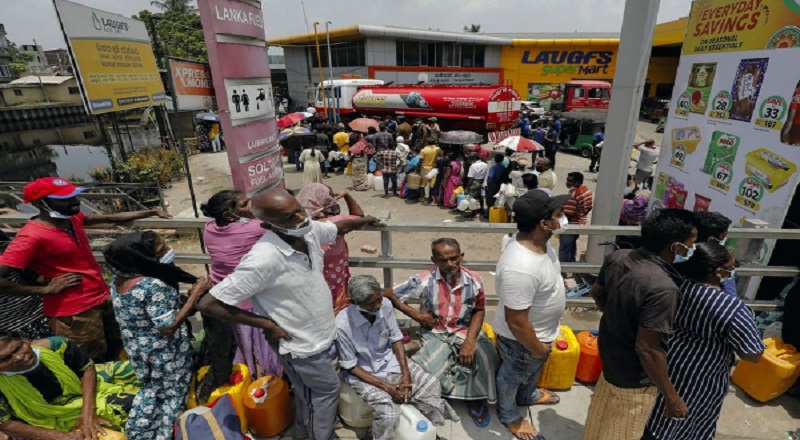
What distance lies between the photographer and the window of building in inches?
1101

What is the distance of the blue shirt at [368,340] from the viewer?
8.51ft

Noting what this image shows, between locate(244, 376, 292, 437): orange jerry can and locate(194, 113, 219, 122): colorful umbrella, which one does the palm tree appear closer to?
locate(194, 113, 219, 122): colorful umbrella

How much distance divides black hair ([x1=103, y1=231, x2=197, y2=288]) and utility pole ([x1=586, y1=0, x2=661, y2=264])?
14.2 ft

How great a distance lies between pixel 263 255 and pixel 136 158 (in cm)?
1132

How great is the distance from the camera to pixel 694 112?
5168mm

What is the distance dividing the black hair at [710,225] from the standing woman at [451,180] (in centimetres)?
658

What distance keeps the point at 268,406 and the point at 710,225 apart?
3.25 m

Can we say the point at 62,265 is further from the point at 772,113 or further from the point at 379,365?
Answer: the point at 772,113

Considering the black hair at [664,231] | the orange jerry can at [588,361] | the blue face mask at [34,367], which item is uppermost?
the black hair at [664,231]

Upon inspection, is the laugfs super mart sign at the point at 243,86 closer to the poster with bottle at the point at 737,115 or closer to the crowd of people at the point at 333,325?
the crowd of people at the point at 333,325

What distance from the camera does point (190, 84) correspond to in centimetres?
392

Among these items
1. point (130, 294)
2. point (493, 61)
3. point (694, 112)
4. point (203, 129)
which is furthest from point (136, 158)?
point (493, 61)

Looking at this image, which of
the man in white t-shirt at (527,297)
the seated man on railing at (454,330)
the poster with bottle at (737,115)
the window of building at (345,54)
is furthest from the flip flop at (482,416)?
the window of building at (345,54)

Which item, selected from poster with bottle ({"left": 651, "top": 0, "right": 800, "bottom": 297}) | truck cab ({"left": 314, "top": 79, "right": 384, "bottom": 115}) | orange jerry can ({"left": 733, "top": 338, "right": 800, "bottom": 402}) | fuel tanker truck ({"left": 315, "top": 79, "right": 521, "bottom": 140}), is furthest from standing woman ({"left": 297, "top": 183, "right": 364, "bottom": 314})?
truck cab ({"left": 314, "top": 79, "right": 384, "bottom": 115})
